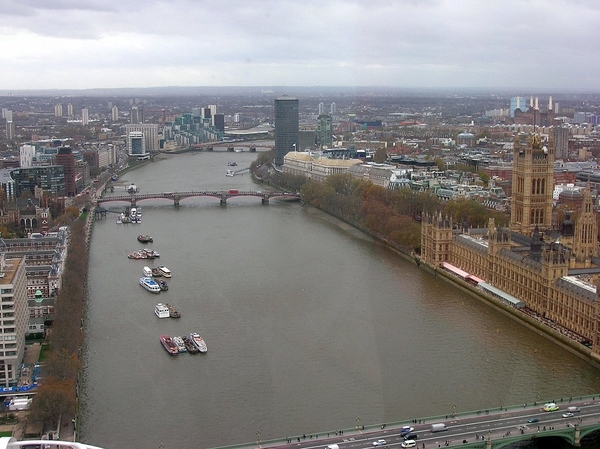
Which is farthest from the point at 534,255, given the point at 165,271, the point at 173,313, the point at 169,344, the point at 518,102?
the point at 518,102

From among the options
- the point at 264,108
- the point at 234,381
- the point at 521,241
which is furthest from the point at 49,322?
the point at 264,108

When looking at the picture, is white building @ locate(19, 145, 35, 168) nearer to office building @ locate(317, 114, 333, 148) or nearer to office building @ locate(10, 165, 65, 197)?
office building @ locate(10, 165, 65, 197)

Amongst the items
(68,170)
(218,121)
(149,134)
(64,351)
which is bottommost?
(64,351)

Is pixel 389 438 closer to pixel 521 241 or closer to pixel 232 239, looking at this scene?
pixel 521 241

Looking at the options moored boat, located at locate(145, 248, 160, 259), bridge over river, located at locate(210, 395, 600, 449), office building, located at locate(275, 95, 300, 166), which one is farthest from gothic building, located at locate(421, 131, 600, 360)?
office building, located at locate(275, 95, 300, 166)

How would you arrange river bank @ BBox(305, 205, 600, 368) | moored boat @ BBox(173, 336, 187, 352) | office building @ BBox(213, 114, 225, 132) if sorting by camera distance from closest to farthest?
river bank @ BBox(305, 205, 600, 368), moored boat @ BBox(173, 336, 187, 352), office building @ BBox(213, 114, 225, 132)

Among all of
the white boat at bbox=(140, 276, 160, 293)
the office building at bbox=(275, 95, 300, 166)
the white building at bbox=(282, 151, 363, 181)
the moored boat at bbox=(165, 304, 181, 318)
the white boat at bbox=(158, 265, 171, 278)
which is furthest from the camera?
the office building at bbox=(275, 95, 300, 166)

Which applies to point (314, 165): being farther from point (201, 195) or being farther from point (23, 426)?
point (23, 426)
